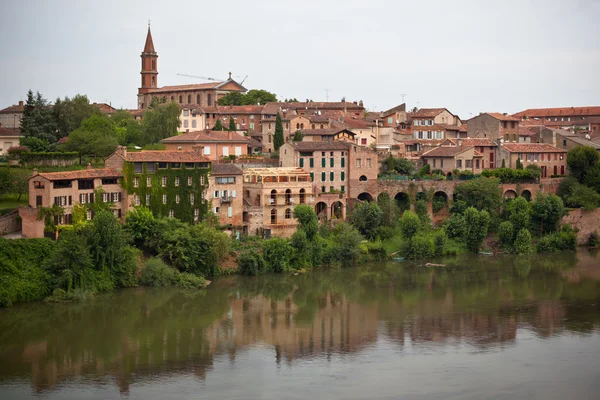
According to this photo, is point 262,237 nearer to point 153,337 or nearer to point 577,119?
point 153,337

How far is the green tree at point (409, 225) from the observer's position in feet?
146

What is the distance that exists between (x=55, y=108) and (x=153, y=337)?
27.8 metres

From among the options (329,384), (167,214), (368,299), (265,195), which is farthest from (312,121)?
(329,384)

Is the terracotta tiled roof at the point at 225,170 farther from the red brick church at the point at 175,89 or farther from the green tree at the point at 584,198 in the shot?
the red brick church at the point at 175,89

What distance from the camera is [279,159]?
48875 millimetres

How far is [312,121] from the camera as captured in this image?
5703 centimetres

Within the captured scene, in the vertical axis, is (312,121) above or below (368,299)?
above

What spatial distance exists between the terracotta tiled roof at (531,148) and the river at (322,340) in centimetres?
1414

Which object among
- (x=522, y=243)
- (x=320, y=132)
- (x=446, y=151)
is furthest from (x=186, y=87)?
(x=522, y=243)

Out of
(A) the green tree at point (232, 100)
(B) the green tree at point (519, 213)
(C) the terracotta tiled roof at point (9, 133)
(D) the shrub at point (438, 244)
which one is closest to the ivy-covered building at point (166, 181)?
(D) the shrub at point (438, 244)

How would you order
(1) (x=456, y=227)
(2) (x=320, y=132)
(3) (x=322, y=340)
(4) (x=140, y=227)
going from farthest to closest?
(2) (x=320, y=132) → (1) (x=456, y=227) → (4) (x=140, y=227) → (3) (x=322, y=340)

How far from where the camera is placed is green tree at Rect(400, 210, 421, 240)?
4444 centimetres

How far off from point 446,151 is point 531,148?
5.68m

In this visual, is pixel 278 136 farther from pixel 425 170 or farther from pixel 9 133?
pixel 9 133
